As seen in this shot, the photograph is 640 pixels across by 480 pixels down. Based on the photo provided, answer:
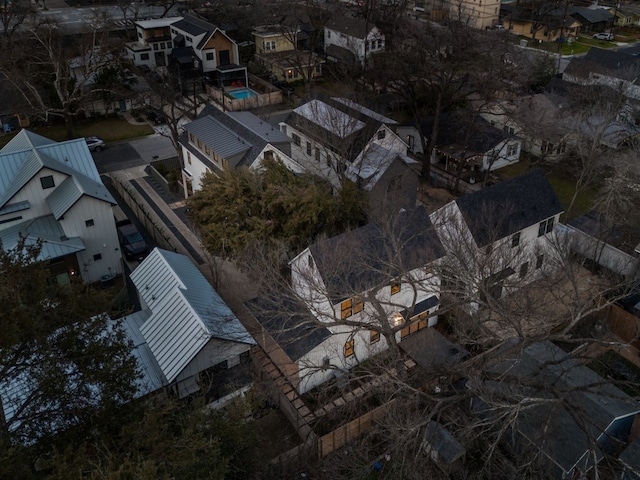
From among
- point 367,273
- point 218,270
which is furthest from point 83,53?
point 367,273

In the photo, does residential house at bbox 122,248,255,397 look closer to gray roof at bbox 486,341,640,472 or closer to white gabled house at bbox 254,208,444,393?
white gabled house at bbox 254,208,444,393

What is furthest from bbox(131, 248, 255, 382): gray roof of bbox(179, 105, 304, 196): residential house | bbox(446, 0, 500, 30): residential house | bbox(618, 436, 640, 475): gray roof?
bbox(446, 0, 500, 30): residential house

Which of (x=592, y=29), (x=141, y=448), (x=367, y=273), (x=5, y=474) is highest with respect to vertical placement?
(x=5, y=474)

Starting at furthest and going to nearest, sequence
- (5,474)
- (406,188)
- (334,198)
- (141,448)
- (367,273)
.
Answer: (406,188) < (334,198) < (367,273) < (141,448) < (5,474)

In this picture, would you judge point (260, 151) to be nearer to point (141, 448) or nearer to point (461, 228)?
point (461, 228)

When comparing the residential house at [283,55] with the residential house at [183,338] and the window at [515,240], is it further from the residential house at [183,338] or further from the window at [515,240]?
the residential house at [183,338]

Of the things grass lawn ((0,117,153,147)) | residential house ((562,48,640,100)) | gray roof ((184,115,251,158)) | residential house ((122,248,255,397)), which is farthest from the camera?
residential house ((562,48,640,100))
